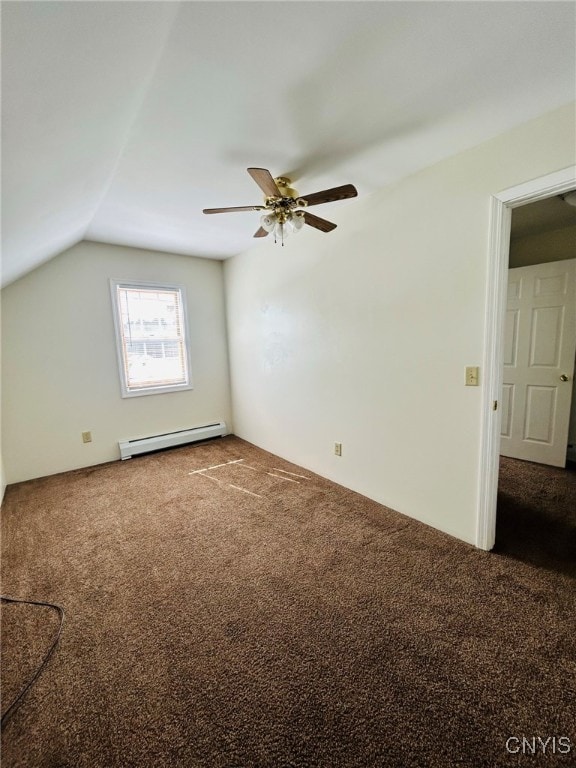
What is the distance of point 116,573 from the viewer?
1820 mm

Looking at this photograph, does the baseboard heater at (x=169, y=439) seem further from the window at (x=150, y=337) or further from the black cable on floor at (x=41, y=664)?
the black cable on floor at (x=41, y=664)

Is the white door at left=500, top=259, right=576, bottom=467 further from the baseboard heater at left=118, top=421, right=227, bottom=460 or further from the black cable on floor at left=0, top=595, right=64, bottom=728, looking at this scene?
the black cable on floor at left=0, top=595, right=64, bottom=728

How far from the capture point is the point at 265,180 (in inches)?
63.9

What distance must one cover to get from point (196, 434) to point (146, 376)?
3.23 feet

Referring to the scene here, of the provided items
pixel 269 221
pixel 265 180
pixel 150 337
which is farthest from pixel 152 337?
pixel 265 180

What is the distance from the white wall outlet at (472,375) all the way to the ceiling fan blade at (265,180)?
159cm

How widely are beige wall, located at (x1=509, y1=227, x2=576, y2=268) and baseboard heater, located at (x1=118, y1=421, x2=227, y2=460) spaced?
4173 millimetres

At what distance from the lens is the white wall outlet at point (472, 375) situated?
6.16 ft

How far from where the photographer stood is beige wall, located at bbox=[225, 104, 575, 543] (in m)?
1.80

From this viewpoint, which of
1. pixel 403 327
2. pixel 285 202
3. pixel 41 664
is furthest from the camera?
pixel 403 327

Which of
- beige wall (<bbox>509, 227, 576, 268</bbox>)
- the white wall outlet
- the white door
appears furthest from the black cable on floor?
beige wall (<bbox>509, 227, 576, 268</bbox>)

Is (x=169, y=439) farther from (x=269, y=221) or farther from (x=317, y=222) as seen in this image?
(x=317, y=222)

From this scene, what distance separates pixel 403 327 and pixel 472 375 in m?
0.57

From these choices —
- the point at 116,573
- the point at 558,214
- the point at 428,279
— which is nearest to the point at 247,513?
the point at 116,573
